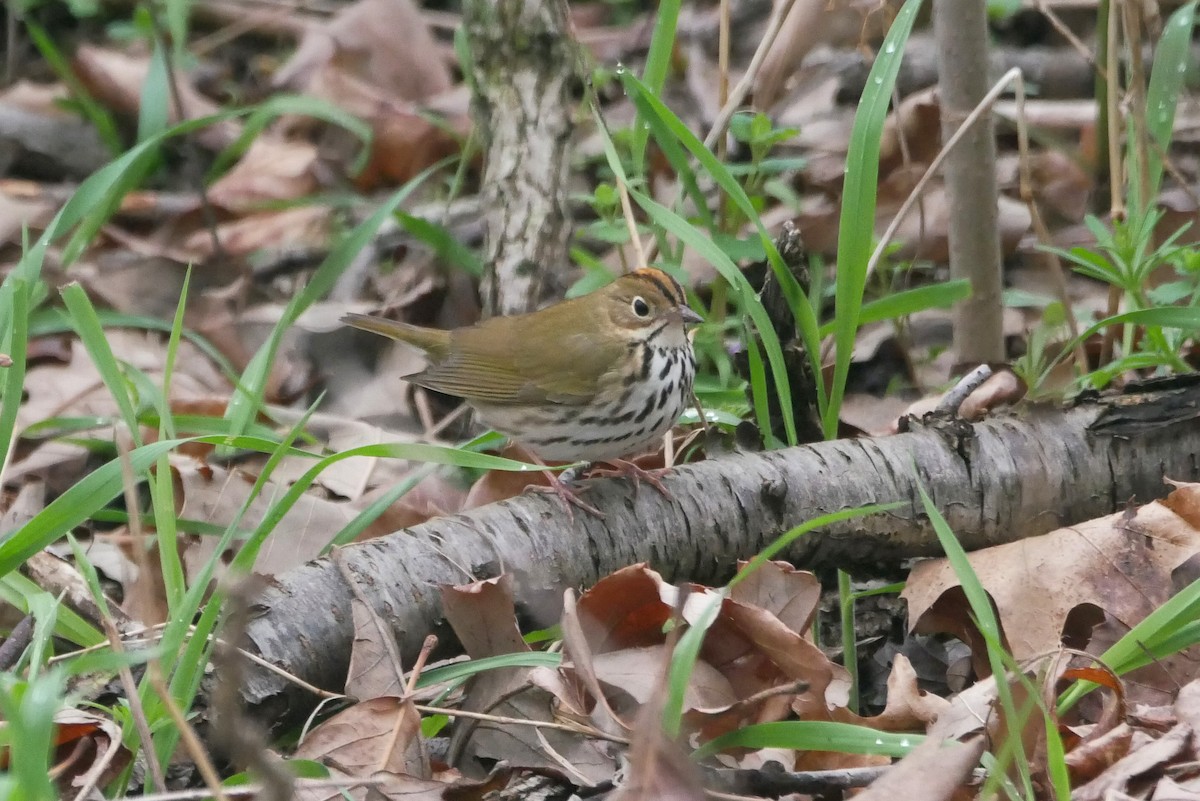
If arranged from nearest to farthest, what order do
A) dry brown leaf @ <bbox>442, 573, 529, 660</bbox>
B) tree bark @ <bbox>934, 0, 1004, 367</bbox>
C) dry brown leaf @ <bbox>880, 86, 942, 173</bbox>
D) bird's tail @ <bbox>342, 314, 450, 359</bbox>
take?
dry brown leaf @ <bbox>442, 573, 529, 660</bbox> → tree bark @ <bbox>934, 0, 1004, 367</bbox> → bird's tail @ <bbox>342, 314, 450, 359</bbox> → dry brown leaf @ <bbox>880, 86, 942, 173</bbox>

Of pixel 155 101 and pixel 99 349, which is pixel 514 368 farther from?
pixel 155 101

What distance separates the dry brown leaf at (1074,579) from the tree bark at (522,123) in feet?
6.22

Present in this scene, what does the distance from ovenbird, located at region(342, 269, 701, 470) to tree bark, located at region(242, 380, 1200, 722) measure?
0.25 meters

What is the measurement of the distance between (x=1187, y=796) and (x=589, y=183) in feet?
13.4

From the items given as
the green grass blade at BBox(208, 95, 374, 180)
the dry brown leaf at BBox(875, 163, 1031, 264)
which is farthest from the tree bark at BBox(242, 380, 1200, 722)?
the green grass blade at BBox(208, 95, 374, 180)

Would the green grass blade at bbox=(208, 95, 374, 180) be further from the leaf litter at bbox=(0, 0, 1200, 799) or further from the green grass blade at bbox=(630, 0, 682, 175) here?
the green grass blade at bbox=(630, 0, 682, 175)

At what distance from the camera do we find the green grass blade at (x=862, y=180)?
287 cm

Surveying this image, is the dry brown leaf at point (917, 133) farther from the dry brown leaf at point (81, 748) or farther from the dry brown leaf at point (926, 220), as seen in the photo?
the dry brown leaf at point (81, 748)

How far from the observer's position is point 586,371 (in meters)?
3.54

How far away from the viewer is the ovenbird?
3377 millimetres

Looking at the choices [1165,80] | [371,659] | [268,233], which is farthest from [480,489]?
[268,233]

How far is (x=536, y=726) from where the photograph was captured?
243cm

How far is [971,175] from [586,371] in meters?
1.16

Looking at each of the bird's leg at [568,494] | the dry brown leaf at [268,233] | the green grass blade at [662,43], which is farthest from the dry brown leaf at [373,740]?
the dry brown leaf at [268,233]
